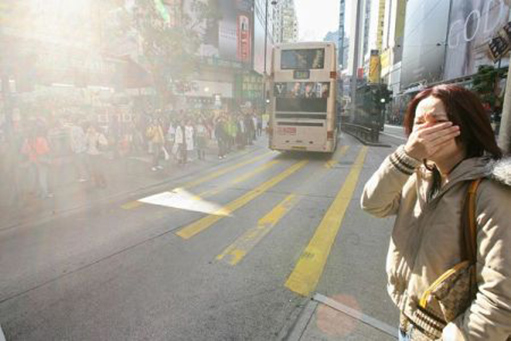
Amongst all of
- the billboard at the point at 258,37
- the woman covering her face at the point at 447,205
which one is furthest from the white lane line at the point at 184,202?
the billboard at the point at 258,37

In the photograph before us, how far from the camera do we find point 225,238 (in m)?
5.38

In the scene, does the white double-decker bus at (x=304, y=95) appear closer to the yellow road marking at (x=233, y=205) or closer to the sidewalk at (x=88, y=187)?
the yellow road marking at (x=233, y=205)

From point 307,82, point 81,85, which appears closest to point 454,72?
point 307,82

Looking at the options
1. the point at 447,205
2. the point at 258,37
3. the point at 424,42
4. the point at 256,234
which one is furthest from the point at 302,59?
the point at 424,42

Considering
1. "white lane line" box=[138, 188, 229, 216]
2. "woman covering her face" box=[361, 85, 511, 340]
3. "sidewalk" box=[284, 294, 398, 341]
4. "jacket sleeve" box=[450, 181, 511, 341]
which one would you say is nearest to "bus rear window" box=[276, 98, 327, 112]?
"white lane line" box=[138, 188, 229, 216]

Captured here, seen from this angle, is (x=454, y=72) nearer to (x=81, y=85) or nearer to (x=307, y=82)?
(x=307, y=82)

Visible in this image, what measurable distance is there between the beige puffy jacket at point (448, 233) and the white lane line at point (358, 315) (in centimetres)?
155

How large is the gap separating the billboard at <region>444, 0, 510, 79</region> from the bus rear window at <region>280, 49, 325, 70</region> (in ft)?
74.5

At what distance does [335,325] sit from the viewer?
3.10m

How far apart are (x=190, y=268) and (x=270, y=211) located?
2.82m

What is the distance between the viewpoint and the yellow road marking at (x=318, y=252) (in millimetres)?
3902

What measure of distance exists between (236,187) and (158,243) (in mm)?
4169

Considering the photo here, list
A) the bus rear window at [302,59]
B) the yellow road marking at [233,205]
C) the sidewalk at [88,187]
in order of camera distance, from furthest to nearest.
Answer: the bus rear window at [302,59], the sidewalk at [88,187], the yellow road marking at [233,205]

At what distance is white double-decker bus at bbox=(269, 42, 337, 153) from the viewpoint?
1308 cm
